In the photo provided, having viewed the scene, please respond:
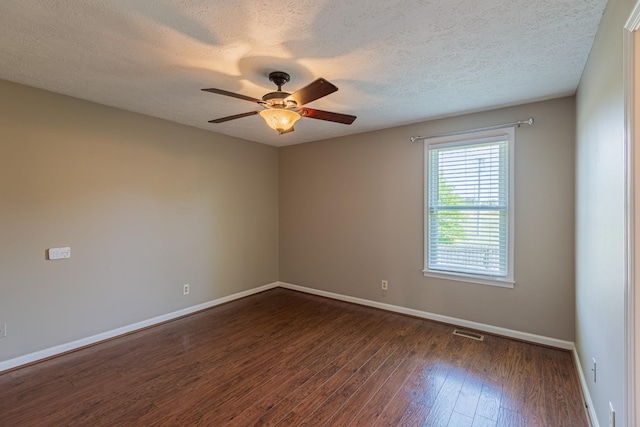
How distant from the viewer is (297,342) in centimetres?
317

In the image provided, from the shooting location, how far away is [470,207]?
3432 mm

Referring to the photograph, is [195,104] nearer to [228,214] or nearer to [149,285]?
[228,214]

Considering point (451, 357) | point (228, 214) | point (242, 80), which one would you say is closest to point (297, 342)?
point (451, 357)

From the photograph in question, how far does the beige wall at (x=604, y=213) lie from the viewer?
139 centimetres

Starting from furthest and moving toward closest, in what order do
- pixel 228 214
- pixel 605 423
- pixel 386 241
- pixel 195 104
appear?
pixel 228 214 < pixel 386 241 < pixel 195 104 < pixel 605 423

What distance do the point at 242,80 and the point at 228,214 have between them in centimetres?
238

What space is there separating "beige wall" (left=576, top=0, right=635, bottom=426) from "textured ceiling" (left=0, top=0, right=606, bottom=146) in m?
0.30

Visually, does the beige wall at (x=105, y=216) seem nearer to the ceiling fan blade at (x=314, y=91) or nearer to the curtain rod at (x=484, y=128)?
the ceiling fan blade at (x=314, y=91)

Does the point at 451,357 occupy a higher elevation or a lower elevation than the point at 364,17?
lower

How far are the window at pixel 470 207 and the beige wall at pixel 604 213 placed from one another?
778 mm

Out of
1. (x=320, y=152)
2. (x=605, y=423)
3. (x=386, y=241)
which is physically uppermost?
(x=320, y=152)

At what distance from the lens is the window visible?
3.23 m

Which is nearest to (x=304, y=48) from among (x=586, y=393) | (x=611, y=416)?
(x=611, y=416)

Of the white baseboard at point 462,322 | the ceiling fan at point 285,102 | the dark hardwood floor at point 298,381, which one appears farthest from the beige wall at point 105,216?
the ceiling fan at point 285,102
